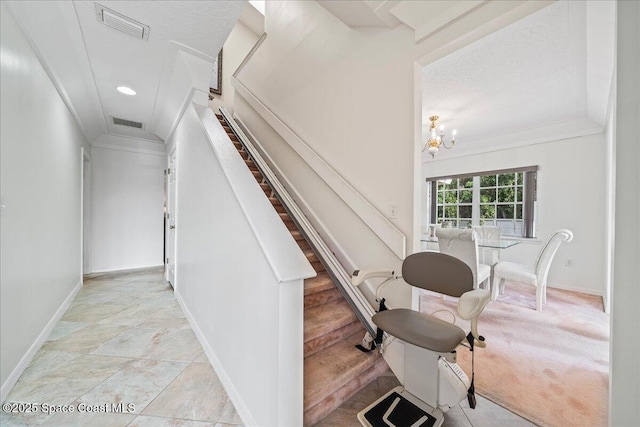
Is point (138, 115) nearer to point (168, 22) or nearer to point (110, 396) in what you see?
point (168, 22)

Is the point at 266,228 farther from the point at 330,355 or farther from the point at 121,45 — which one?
the point at 121,45

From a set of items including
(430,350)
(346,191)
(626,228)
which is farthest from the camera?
(346,191)

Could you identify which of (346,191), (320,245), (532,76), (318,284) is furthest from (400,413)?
(532,76)

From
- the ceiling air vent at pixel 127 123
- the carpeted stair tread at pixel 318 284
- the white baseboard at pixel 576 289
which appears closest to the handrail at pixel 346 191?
the carpeted stair tread at pixel 318 284

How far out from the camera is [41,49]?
1898 mm

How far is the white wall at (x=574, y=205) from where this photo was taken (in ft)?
11.5

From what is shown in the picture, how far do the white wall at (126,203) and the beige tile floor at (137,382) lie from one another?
230cm

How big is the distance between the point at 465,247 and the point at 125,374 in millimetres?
3413

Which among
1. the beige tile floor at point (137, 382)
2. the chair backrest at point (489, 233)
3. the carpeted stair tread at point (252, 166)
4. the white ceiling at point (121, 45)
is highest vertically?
the white ceiling at point (121, 45)

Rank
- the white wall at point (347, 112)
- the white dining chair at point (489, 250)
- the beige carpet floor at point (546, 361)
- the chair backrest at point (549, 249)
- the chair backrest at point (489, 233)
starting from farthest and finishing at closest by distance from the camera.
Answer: the chair backrest at point (489, 233) < the white dining chair at point (489, 250) < the chair backrest at point (549, 249) < the white wall at point (347, 112) < the beige carpet floor at point (546, 361)

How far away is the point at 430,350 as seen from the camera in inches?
47.8

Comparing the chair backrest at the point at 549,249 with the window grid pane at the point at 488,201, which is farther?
the window grid pane at the point at 488,201

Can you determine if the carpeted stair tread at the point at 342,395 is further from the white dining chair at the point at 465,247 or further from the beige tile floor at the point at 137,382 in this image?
the white dining chair at the point at 465,247

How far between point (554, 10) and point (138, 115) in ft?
14.9
